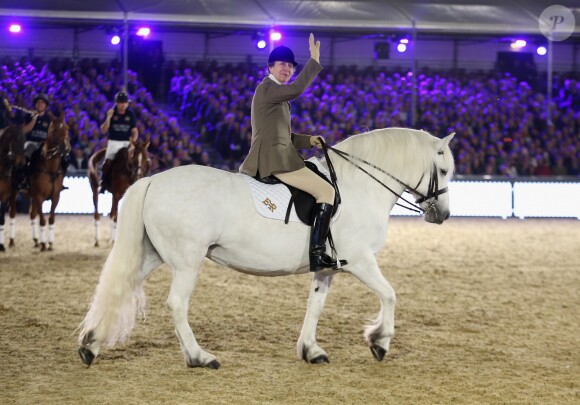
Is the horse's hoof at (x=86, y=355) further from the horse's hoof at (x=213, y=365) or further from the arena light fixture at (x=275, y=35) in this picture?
the arena light fixture at (x=275, y=35)

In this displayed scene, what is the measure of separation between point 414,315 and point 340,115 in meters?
18.2

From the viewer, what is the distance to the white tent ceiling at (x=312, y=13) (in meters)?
23.3

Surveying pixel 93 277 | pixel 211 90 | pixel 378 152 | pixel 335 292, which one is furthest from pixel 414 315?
pixel 211 90

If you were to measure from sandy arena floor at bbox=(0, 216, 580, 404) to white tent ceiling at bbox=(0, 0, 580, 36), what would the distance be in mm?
10916

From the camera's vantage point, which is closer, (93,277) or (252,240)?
(252,240)

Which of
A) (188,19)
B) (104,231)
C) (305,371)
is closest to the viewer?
(305,371)

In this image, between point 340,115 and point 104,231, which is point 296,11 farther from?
point 104,231

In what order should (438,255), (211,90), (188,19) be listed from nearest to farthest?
(438,255) → (188,19) → (211,90)

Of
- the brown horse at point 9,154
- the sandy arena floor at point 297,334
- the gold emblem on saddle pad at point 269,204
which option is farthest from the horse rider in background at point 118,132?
the gold emblem on saddle pad at point 269,204

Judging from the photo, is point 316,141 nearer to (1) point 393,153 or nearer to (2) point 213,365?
(1) point 393,153

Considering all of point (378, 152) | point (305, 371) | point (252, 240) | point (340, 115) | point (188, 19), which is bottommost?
point (305, 371)

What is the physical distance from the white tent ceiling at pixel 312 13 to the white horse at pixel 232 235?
17711mm

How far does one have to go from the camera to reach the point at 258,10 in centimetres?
2486

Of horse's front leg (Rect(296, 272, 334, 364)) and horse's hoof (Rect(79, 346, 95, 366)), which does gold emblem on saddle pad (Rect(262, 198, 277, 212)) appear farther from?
horse's hoof (Rect(79, 346, 95, 366))
